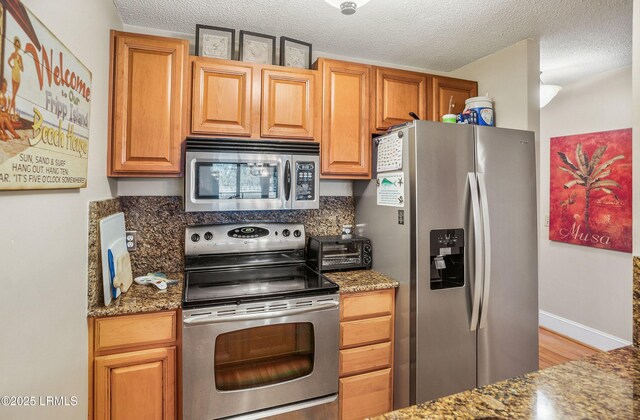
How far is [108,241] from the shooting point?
65.6 inches

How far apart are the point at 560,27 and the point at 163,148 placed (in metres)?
2.63

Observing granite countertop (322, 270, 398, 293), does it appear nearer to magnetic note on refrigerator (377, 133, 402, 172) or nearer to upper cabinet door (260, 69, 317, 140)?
magnetic note on refrigerator (377, 133, 402, 172)

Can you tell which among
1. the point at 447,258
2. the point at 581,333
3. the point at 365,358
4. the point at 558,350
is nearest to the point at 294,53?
the point at 447,258

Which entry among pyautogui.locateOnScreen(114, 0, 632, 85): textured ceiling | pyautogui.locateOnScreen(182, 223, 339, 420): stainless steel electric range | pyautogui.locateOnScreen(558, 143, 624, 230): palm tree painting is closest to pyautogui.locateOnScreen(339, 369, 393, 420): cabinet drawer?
pyautogui.locateOnScreen(182, 223, 339, 420): stainless steel electric range

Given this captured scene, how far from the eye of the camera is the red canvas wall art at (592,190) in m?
2.89

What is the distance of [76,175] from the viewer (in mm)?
1284

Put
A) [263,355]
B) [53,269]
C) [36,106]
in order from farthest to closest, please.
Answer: [263,355]
[53,269]
[36,106]

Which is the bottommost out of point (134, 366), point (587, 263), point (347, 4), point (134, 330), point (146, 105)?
point (134, 366)

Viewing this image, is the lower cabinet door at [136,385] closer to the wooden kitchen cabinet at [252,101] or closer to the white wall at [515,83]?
the wooden kitchen cabinet at [252,101]

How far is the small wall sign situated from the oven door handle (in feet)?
2.59

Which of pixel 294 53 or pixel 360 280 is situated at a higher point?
pixel 294 53

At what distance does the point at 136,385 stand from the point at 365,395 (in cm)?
125

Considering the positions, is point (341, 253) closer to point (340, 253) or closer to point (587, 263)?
point (340, 253)

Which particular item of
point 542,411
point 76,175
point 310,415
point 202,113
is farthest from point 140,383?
point 542,411
